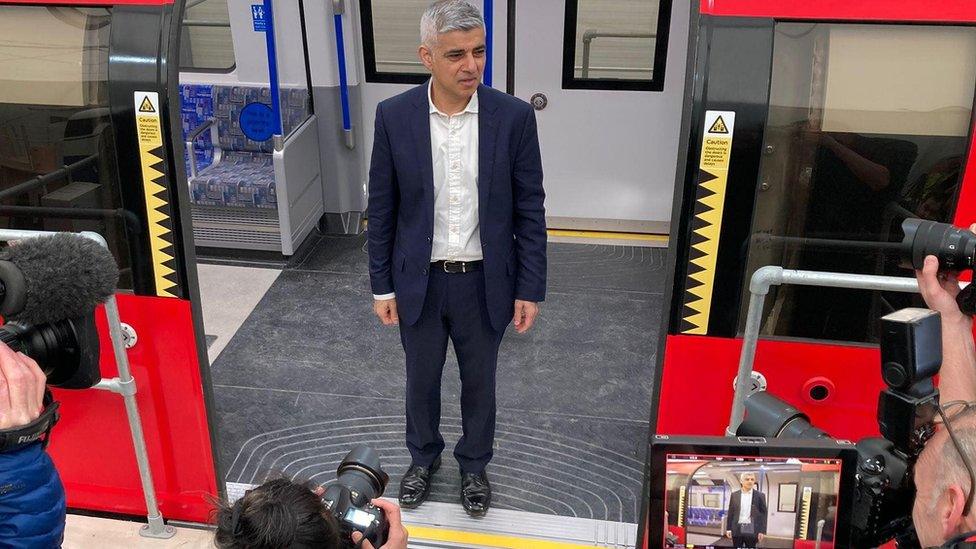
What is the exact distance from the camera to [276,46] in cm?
563

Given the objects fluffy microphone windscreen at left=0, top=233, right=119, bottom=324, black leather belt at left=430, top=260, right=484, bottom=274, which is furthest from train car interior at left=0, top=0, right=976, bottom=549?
black leather belt at left=430, top=260, right=484, bottom=274

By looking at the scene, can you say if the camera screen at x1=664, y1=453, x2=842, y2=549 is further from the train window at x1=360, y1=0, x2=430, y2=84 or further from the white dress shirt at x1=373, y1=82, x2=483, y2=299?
the train window at x1=360, y1=0, x2=430, y2=84

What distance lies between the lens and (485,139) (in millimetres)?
2703

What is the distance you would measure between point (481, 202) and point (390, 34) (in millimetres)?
3724

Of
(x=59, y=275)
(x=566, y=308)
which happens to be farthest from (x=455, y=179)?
(x=566, y=308)

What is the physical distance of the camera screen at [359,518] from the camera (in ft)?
5.27

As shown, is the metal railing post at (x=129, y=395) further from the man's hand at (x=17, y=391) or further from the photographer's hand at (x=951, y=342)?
the photographer's hand at (x=951, y=342)

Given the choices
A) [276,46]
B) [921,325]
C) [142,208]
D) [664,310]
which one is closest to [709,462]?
[921,325]

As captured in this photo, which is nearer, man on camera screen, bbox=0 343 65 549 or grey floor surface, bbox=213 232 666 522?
man on camera screen, bbox=0 343 65 549

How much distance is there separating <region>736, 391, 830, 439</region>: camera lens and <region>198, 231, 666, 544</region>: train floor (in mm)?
1324

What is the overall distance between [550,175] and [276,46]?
2060mm

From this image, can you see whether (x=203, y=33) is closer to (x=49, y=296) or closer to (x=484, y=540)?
(x=484, y=540)

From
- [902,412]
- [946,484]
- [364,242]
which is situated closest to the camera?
[946,484]

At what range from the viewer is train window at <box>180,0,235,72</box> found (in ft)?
19.8
